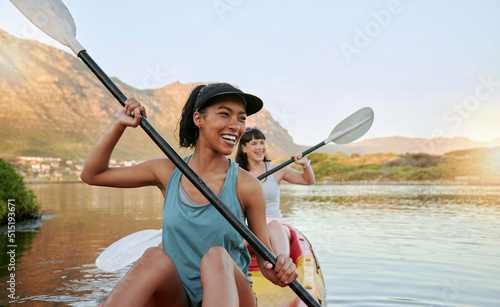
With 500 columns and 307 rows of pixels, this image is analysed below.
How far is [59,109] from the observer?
13800cm

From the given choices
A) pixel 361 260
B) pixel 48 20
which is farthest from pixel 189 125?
pixel 361 260

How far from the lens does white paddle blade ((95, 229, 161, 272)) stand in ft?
13.1

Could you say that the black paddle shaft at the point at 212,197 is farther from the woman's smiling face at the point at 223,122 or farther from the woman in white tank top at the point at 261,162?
the woman in white tank top at the point at 261,162

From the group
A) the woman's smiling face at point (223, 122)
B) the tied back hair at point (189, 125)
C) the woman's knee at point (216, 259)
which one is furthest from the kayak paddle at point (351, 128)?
the woman's knee at point (216, 259)

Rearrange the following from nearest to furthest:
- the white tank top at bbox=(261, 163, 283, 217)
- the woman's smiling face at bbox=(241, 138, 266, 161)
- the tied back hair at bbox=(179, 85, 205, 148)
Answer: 1. the tied back hair at bbox=(179, 85, 205, 148)
2. the white tank top at bbox=(261, 163, 283, 217)
3. the woman's smiling face at bbox=(241, 138, 266, 161)

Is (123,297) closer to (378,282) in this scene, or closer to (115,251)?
(115,251)

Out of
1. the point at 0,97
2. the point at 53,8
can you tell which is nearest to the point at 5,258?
the point at 53,8

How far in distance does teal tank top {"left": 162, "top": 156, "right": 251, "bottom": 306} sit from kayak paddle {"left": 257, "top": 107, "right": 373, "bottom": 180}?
3.65 metres

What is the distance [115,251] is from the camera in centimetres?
420

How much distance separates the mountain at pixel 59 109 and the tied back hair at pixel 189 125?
95013mm

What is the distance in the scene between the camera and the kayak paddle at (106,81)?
2.11 meters

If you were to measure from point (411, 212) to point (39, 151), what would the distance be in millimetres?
103788

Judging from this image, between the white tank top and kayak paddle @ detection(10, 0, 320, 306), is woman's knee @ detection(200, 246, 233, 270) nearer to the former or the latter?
kayak paddle @ detection(10, 0, 320, 306)

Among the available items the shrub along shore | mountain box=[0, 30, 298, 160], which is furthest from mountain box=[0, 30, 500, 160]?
the shrub along shore
